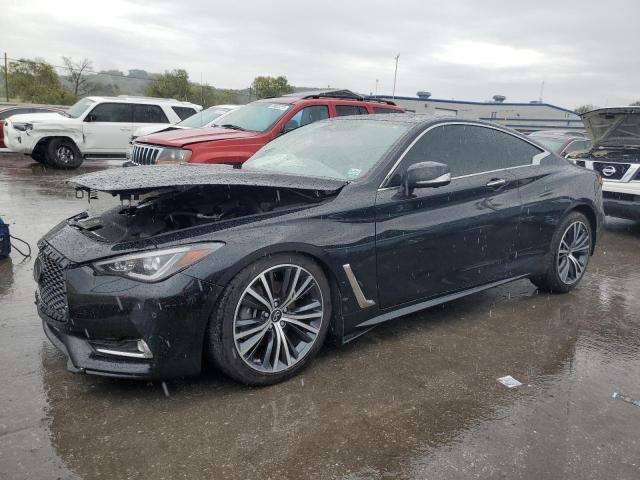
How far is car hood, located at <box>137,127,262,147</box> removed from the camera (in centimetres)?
709

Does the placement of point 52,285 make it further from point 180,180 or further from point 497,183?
point 497,183

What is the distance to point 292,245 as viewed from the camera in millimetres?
3078

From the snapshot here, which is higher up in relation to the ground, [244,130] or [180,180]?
[244,130]

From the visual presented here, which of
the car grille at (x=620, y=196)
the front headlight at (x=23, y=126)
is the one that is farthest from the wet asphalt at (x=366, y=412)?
the front headlight at (x=23, y=126)

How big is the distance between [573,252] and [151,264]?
387 cm

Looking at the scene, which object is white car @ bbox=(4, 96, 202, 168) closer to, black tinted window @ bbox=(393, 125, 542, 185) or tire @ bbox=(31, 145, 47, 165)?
tire @ bbox=(31, 145, 47, 165)

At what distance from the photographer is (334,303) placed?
3344 millimetres

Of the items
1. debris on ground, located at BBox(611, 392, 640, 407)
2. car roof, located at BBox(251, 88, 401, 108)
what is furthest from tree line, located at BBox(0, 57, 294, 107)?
debris on ground, located at BBox(611, 392, 640, 407)

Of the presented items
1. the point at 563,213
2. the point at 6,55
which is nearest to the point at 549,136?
the point at 563,213

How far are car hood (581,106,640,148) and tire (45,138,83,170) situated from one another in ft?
36.6

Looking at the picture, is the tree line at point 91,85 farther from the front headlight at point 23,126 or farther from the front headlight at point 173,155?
the front headlight at point 173,155

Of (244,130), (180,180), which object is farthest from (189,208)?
(244,130)

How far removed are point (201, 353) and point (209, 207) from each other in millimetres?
987

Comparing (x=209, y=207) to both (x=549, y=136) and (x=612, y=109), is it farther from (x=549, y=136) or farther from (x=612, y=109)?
(x=549, y=136)
